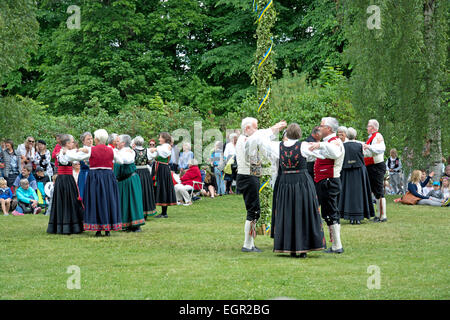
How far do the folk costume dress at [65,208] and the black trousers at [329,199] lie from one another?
500 cm

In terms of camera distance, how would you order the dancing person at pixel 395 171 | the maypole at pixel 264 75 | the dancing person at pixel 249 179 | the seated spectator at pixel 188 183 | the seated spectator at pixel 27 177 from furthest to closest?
the dancing person at pixel 395 171 < the seated spectator at pixel 188 183 < the seated spectator at pixel 27 177 < the maypole at pixel 264 75 < the dancing person at pixel 249 179

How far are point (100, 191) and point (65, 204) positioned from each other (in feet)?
3.41

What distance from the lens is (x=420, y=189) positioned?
18.6 m

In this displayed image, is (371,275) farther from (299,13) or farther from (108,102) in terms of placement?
(299,13)

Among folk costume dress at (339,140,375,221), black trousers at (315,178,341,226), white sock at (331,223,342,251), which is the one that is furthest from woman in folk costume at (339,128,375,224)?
white sock at (331,223,342,251)

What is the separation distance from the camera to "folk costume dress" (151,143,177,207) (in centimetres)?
1584

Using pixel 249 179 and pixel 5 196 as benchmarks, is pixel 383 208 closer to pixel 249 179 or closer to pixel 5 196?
pixel 249 179

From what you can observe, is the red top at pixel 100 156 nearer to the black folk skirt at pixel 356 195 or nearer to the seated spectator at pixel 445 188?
the black folk skirt at pixel 356 195

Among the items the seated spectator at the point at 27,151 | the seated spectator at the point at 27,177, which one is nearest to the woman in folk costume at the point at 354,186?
the seated spectator at the point at 27,177

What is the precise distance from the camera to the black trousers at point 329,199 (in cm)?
1012

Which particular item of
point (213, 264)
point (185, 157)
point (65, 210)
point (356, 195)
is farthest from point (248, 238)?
point (185, 157)

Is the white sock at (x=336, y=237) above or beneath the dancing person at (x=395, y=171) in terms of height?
beneath

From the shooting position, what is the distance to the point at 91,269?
8758 millimetres

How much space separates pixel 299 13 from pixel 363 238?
22026 mm
